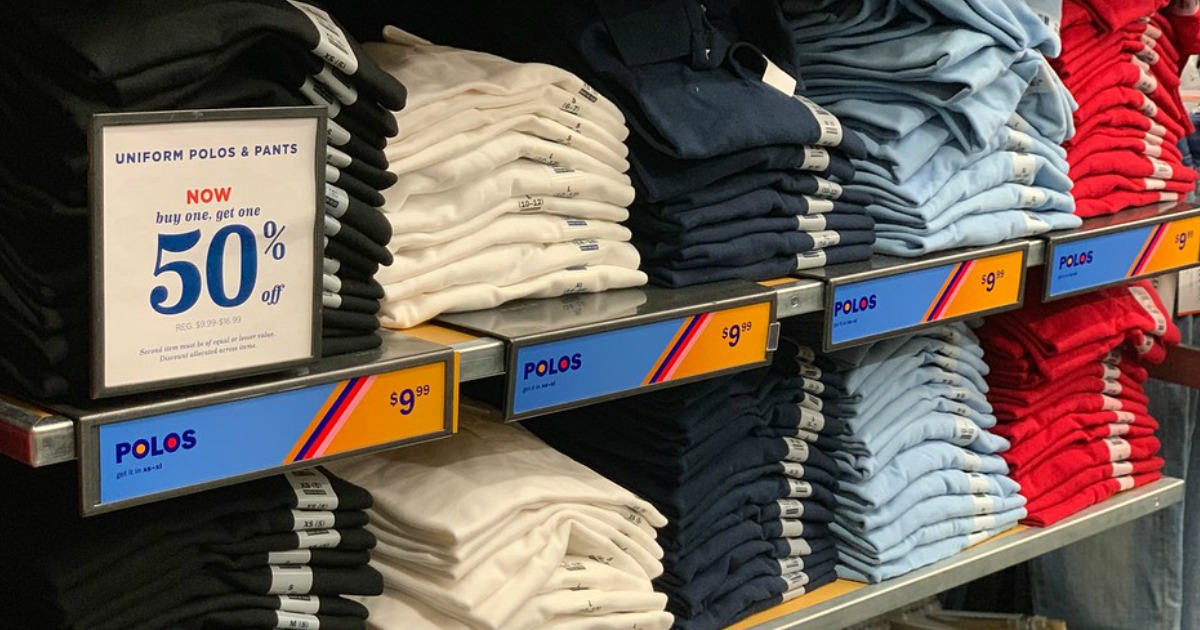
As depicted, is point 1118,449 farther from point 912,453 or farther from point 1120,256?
point 912,453

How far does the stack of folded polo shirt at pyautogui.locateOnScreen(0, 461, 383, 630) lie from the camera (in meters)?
1.37

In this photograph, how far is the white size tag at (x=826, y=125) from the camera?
79.5 inches

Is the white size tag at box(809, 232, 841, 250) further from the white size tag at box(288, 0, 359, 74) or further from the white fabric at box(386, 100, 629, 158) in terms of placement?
the white size tag at box(288, 0, 359, 74)

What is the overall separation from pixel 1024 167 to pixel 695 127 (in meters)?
0.74

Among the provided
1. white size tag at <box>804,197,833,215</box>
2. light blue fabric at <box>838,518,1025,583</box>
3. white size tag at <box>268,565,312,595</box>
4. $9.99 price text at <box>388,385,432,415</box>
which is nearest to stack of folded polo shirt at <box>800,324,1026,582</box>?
light blue fabric at <box>838,518,1025,583</box>

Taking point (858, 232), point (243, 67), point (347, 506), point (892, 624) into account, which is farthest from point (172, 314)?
point (892, 624)

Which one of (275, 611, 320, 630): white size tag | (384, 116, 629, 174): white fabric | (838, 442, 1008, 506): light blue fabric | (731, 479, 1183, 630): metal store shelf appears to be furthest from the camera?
(838, 442, 1008, 506): light blue fabric

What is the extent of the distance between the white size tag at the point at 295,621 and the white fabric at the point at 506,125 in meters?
0.50

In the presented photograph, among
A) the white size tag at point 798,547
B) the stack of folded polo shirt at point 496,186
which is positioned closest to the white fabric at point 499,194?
the stack of folded polo shirt at point 496,186

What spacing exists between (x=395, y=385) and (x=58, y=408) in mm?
341

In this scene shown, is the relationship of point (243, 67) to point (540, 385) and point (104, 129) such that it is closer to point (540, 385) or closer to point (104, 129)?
point (104, 129)

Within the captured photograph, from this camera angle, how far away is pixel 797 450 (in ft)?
7.14

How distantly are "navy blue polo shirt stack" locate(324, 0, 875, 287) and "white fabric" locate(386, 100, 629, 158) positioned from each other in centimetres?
6

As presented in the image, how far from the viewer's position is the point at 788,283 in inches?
78.0
